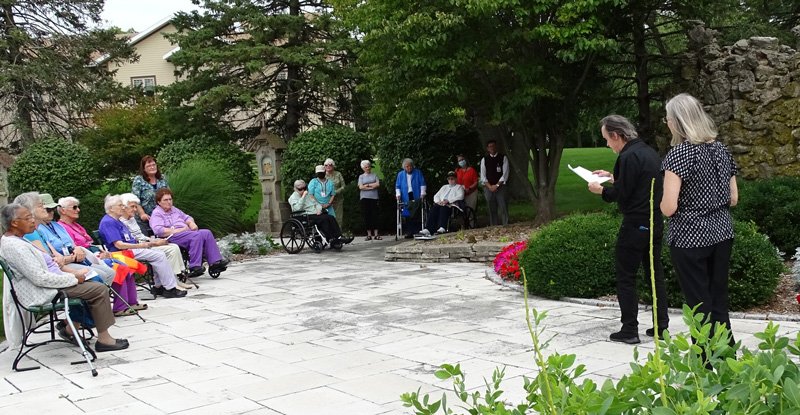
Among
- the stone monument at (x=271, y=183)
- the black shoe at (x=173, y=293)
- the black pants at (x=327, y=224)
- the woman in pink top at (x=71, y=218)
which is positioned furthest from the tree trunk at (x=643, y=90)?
the woman in pink top at (x=71, y=218)

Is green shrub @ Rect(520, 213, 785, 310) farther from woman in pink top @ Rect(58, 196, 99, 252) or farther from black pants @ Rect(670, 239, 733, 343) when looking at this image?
woman in pink top @ Rect(58, 196, 99, 252)

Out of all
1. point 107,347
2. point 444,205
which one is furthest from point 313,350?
point 444,205

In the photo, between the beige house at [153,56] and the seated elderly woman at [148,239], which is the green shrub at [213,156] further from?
the beige house at [153,56]

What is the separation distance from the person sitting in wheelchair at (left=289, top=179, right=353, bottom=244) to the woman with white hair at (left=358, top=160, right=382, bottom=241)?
1491 millimetres

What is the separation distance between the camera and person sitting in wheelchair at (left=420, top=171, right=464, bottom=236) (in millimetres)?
13891

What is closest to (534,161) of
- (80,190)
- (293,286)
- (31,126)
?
(293,286)

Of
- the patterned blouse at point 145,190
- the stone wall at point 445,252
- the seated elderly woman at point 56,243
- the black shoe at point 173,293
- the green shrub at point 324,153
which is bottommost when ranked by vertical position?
the black shoe at point 173,293

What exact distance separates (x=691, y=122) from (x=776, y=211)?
16.2 ft

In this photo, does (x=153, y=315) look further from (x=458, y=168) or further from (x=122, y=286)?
(x=458, y=168)

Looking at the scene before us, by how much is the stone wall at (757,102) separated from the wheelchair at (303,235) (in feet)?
20.6

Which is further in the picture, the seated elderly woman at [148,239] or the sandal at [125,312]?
the seated elderly woman at [148,239]

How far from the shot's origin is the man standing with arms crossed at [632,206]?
5.57 meters

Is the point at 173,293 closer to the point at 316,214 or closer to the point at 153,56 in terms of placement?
the point at 316,214

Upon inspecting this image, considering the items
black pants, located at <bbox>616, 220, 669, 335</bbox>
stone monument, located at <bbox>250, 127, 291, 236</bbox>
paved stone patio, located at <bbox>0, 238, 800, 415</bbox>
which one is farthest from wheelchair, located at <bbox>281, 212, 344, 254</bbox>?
black pants, located at <bbox>616, 220, 669, 335</bbox>
